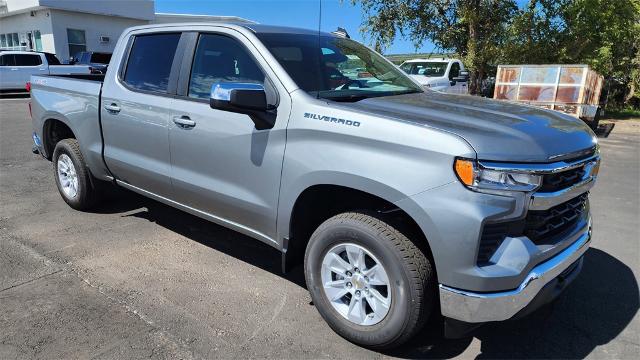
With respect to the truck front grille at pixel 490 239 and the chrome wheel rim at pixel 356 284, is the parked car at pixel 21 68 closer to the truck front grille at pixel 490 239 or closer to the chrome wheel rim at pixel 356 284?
the chrome wheel rim at pixel 356 284

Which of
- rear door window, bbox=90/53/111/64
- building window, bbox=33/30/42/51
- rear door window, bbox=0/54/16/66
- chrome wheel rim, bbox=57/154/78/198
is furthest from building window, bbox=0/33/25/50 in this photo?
chrome wheel rim, bbox=57/154/78/198

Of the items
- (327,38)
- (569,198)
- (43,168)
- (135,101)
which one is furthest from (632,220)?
(43,168)

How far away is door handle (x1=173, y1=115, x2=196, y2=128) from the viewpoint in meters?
3.65

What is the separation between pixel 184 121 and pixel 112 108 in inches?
43.6

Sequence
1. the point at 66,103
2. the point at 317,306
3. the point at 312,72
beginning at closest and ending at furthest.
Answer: the point at 317,306
the point at 312,72
the point at 66,103

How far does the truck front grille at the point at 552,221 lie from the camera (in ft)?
8.55

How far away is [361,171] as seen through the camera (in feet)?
8.98

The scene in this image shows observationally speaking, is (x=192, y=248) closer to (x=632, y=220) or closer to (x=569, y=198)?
(x=569, y=198)

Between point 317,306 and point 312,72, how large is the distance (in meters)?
1.58

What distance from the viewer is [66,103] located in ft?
16.5

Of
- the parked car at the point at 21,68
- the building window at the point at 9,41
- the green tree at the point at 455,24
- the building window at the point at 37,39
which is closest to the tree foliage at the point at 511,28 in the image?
the green tree at the point at 455,24

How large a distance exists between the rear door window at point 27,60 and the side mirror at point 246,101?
19863 millimetres

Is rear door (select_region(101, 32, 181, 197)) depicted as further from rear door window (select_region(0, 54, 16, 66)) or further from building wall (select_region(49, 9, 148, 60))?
building wall (select_region(49, 9, 148, 60))

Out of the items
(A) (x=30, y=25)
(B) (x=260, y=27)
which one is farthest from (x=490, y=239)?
(A) (x=30, y=25)
